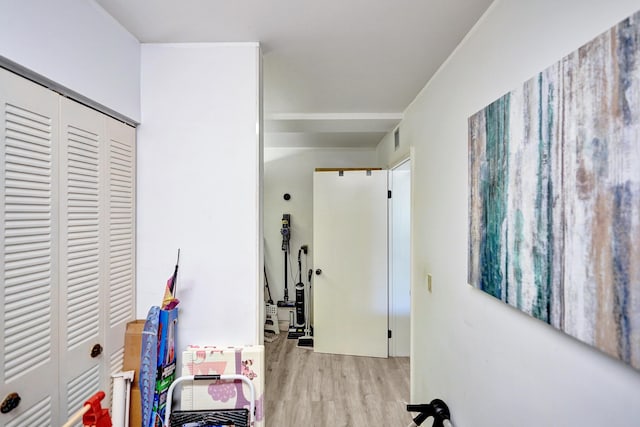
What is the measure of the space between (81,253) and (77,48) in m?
0.88

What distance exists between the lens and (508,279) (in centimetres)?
100

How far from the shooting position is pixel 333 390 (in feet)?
7.86

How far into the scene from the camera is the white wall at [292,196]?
3.81m

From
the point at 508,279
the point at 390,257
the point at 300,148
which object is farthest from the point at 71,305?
the point at 300,148

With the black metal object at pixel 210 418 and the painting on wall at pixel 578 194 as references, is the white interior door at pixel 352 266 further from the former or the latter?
the painting on wall at pixel 578 194

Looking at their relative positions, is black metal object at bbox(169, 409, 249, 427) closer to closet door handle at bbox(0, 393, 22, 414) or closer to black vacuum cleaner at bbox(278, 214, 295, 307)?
closet door handle at bbox(0, 393, 22, 414)

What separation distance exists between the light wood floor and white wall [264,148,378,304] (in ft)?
3.64

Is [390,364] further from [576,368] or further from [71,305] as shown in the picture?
[71,305]

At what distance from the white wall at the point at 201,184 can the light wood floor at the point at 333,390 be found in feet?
3.64

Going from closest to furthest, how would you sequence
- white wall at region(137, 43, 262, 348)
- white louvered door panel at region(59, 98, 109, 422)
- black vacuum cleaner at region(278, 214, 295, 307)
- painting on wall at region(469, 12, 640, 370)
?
painting on wall at region(469, 12, 640, 370), white louvered door panel at region(59, 98, 109, 422), white wall at region(137, 43, 262, 348), black vacuum cleaner at region(278, 214, 295, 307)

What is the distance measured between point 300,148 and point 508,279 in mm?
3238

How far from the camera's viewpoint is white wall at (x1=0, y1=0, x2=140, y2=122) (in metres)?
0.93

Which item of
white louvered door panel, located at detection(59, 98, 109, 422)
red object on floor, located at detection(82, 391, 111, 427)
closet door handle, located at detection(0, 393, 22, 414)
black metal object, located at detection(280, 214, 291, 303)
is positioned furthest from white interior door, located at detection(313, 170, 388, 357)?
closet door handle, located at detection(0, 393, 22, 414)

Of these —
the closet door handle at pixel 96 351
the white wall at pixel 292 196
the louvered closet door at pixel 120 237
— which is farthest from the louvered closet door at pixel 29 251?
the white wall at pixel 292 196
